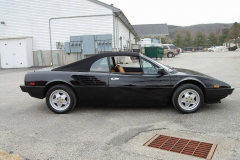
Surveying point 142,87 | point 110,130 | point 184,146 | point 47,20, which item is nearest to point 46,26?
point 47,20

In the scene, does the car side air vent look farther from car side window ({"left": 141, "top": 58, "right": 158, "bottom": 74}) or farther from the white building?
the white building

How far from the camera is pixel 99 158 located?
3.13m

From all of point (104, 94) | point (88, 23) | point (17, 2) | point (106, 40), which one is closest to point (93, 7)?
point (88, 23)

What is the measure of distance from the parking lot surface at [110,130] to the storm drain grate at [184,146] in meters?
0.11

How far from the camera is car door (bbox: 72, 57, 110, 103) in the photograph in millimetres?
5105

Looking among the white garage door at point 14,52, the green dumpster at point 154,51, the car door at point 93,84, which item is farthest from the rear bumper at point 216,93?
the green dumpster at point 154,51

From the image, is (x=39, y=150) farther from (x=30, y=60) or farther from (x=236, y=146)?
(x=30, y=60)

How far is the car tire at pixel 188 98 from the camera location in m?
4.93

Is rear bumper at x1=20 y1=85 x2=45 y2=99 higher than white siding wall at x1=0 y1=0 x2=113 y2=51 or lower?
→ lower

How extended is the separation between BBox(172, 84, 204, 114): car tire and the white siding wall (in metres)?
13.6

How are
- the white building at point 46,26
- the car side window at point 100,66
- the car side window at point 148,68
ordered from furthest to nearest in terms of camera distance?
the white building at point 46,26, the car side window at point 100,66, the car side window at point 148,68

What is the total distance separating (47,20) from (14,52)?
157 inches

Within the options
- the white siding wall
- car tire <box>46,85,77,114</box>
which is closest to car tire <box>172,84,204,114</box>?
car tire <box>46,85,77,114</box>

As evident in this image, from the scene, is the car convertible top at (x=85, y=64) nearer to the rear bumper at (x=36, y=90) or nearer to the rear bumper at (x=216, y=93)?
the rear bumper at (x=36, y=90)
